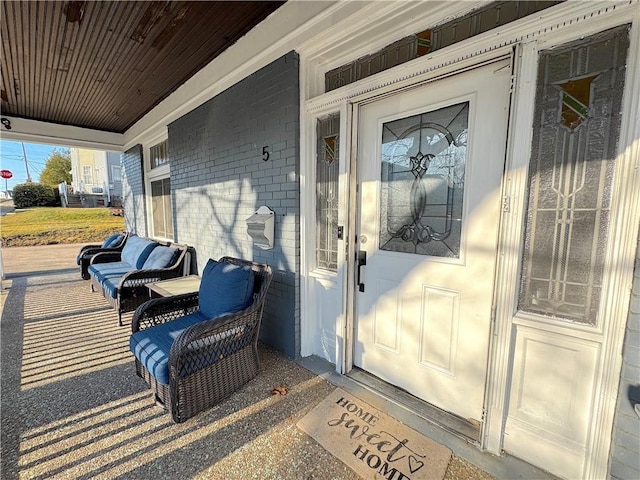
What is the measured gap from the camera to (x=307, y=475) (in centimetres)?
131

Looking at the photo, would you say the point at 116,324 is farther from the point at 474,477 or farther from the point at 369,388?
the point at 474,477

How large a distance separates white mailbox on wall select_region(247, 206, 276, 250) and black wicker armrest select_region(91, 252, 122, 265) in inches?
147

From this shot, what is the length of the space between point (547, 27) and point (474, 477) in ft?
6.81

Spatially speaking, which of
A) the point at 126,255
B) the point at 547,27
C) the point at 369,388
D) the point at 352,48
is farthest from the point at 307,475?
the point at 126,255

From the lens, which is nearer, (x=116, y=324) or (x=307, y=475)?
(x=307, y=475)

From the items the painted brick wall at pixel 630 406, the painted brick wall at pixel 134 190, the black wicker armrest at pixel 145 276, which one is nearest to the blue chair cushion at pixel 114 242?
the painted brick wall at pixel 134 190

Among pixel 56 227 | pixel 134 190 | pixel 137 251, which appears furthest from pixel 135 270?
pixel 56 227

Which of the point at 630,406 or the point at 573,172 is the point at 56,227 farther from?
the point at 630,406

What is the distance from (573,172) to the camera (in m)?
1.18

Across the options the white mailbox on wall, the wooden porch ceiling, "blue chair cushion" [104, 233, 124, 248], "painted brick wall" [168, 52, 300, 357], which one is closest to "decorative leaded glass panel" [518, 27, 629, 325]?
"painted brick wall" [168, 52, 300, 357]

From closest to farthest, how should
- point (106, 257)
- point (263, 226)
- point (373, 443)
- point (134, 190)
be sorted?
point (373, 443) < point (263, 226) < point (106, 257) < point (134, 190)

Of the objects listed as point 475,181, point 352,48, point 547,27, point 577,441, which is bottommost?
point 577,441

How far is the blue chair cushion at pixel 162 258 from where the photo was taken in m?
3.55

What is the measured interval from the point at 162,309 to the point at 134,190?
4.62m
